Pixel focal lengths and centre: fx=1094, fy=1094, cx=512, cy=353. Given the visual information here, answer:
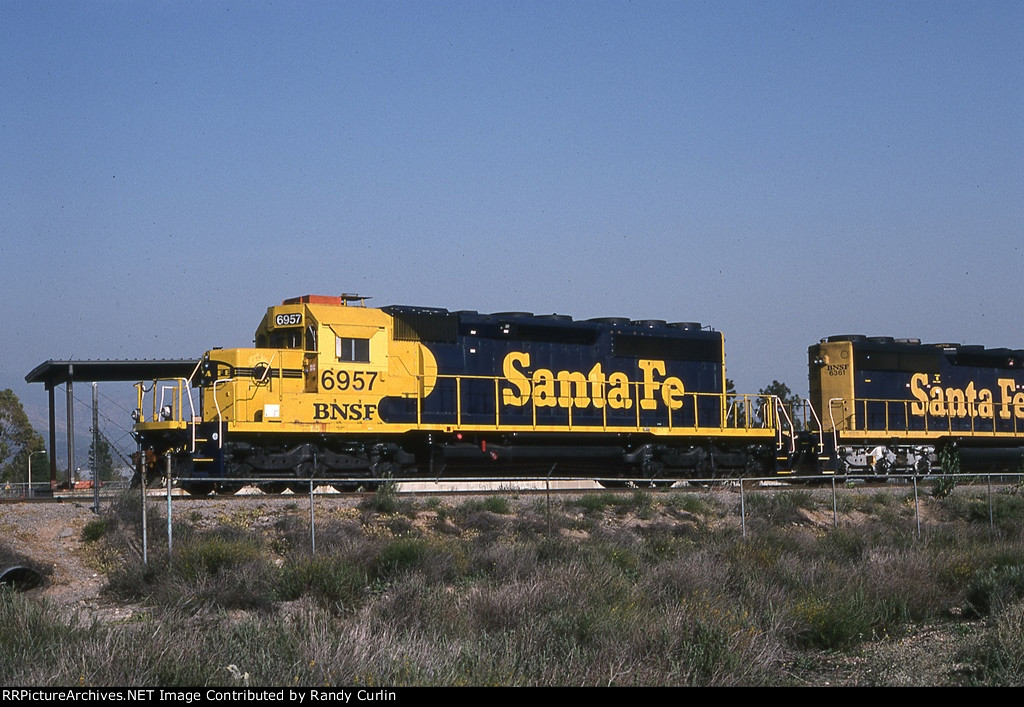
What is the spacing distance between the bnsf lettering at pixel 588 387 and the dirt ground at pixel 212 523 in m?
4.98

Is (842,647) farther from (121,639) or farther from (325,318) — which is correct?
(325,318)

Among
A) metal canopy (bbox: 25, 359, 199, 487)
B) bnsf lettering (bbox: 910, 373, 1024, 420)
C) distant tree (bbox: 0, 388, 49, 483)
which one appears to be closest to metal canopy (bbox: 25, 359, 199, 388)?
metal canopy (bbox: 25, 359, 199, 487)

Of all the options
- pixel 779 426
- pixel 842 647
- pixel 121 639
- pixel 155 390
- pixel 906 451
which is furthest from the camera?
pixel 906 451

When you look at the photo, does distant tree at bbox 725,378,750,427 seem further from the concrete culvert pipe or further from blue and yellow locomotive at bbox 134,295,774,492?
the concrete culvert pipe

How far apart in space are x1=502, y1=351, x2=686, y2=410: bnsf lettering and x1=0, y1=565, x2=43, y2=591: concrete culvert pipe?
11.6 metres

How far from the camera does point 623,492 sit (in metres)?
21.4

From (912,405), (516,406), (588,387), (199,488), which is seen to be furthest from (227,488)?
(912,405)

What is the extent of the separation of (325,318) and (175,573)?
8.77 meters

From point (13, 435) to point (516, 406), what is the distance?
4564 cm

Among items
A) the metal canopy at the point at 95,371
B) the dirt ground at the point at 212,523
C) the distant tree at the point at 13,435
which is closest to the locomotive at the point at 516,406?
the dirt ground at the point at 212,523

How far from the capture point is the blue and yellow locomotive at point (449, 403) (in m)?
20.3

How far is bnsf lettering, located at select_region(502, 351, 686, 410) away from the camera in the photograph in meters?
23.6

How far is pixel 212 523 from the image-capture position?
1639 cm

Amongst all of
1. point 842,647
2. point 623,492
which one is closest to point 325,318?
point 623,492
